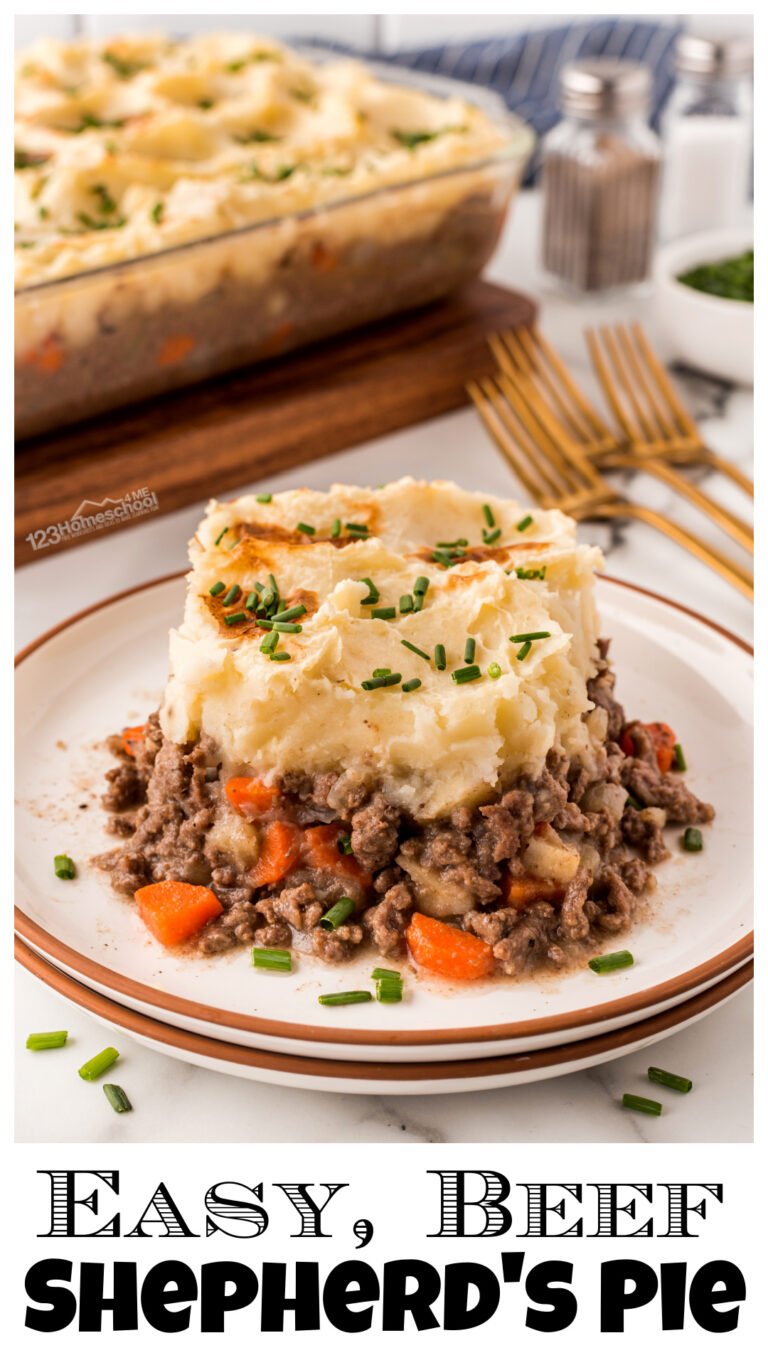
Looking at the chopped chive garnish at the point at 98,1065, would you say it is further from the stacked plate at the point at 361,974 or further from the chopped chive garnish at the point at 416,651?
the chopped chive garnish at the point at 416,651

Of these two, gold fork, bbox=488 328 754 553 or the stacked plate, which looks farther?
gold fork, bbox=488 328 754 553

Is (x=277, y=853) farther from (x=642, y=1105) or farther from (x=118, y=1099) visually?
(x=642, y=1105)

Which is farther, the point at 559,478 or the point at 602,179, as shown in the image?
the point at 602,179

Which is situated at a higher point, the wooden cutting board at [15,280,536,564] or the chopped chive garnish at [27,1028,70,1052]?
the wooden cutting board at [15,280,536,564]

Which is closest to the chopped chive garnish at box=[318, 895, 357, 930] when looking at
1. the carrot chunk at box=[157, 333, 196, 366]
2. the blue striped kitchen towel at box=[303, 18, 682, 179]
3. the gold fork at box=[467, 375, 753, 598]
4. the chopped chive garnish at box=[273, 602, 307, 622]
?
the chopped chive garnish at box=[273, 602, 307, 622]

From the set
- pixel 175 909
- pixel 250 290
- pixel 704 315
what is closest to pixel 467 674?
pixel 175 909

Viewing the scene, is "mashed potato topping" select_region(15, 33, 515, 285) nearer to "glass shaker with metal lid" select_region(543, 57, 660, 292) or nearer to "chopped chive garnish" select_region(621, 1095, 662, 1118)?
"glass shaker with metal lid" select_region(543, 57, 660, 292)
